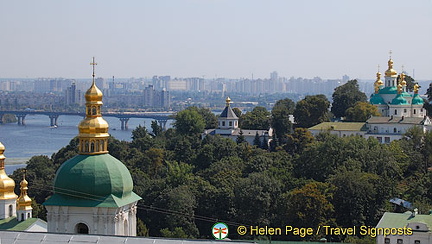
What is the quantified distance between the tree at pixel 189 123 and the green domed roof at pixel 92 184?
1078 inches

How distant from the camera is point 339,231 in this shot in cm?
2202

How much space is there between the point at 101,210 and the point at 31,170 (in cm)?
2140

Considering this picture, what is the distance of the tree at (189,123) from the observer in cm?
4206

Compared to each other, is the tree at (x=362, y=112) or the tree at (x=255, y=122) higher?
the tree at (x=362, y=112)

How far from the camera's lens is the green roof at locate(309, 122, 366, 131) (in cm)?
3738

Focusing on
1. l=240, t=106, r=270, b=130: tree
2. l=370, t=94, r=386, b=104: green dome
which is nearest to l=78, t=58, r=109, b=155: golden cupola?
l=240, t=106, r=270, b=130: tree

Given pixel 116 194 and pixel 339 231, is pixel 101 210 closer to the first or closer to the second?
pixel 116 194

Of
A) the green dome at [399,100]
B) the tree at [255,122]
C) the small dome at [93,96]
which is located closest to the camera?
the small dome at [93,96]

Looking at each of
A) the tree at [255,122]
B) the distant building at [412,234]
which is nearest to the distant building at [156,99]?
the tree at [255,122]

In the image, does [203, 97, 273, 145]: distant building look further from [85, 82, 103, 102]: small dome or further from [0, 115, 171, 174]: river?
[85, 82, 103, 102]: small dome

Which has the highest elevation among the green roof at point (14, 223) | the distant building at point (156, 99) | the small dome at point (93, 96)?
the small dome at point (93, 96)

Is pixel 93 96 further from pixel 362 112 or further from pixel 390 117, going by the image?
pixel 362 112

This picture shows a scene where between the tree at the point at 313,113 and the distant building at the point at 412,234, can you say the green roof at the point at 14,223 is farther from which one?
the tree at the point at 313,113

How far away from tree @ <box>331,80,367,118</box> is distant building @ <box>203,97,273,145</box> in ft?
16.3
